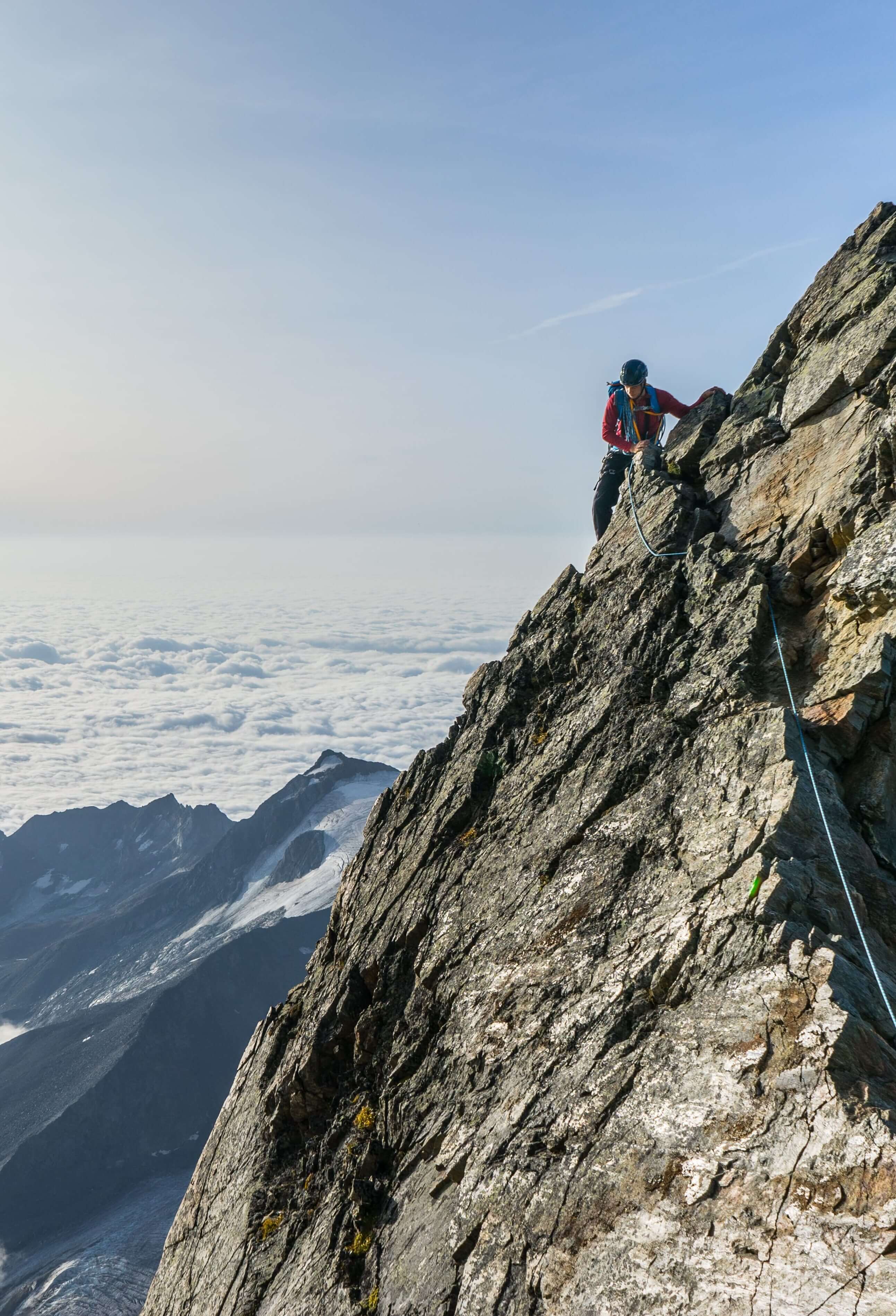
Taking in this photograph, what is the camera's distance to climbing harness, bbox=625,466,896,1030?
33.3ft

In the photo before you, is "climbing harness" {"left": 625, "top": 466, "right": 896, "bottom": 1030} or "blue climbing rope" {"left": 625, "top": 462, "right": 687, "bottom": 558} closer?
"climbing harness" {"left": 625, "top": 466, "right": 896, "bottom": 1030}

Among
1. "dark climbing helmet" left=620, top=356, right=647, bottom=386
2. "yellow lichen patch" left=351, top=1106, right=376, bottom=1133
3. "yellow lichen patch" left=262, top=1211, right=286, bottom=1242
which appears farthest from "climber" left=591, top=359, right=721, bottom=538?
"yellow lichen patch" left=262, top=1211, right=286, bottom=1242

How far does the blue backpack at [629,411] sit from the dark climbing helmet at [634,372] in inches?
9.6

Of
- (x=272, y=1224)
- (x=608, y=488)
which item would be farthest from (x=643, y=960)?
(x=608, y=488)

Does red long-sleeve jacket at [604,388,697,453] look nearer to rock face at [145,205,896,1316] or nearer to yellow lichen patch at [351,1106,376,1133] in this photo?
rock face at [145,205,896,1316]

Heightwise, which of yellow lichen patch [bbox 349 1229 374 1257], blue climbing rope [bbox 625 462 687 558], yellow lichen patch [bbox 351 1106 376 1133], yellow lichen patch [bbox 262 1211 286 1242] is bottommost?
yellow lichen patch [bbox 262 1211 286 1242]

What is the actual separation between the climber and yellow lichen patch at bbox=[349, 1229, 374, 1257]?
17.5 m

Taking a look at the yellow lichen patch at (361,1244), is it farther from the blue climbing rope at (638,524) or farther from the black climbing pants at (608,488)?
the black climbing pants at (608,488)

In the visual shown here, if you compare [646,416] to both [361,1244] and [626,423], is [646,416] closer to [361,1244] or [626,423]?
[626,423]

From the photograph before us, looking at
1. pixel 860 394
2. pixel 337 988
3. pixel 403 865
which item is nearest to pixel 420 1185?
pixel 337 988

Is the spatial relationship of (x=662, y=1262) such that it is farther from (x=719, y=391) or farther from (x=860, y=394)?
(x=719, y=391)

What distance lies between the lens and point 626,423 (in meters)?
24.2

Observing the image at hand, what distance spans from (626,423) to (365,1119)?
728 inches

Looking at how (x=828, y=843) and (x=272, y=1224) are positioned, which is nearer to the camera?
(x=828, y=843)
